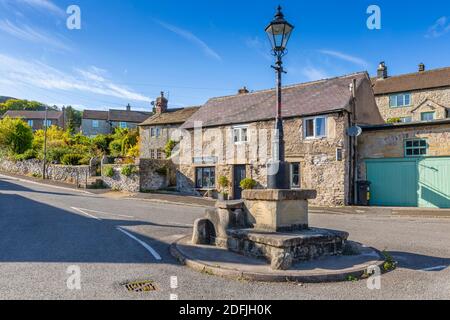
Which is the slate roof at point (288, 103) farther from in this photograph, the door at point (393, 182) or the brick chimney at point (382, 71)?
the brick chimney at point (382, 71)

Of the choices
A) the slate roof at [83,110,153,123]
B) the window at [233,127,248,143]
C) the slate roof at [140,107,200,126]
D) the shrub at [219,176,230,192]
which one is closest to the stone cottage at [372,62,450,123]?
the window at [233,127,248,143]

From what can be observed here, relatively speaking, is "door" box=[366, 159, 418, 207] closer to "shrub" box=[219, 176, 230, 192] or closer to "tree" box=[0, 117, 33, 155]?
"shrub" box=[219, 176, 230, 192]

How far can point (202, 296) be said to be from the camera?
5.16 metres

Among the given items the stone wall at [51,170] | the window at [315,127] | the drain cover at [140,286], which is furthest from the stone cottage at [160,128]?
the drain cover at [140,286]

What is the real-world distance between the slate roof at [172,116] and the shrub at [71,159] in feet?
27.1

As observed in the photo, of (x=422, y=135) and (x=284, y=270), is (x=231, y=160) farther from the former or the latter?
(x=284, y=270)

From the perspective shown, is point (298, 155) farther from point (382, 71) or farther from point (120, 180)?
point (382, 71)

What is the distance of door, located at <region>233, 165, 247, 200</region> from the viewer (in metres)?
22.5

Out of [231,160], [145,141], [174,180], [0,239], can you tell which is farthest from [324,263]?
[145,141]

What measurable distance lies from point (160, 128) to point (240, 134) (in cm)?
1751

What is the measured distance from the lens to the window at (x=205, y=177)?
2394 cm

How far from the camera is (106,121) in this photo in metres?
65.6

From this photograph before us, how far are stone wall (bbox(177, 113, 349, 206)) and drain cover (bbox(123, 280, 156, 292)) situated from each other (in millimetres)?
15170
